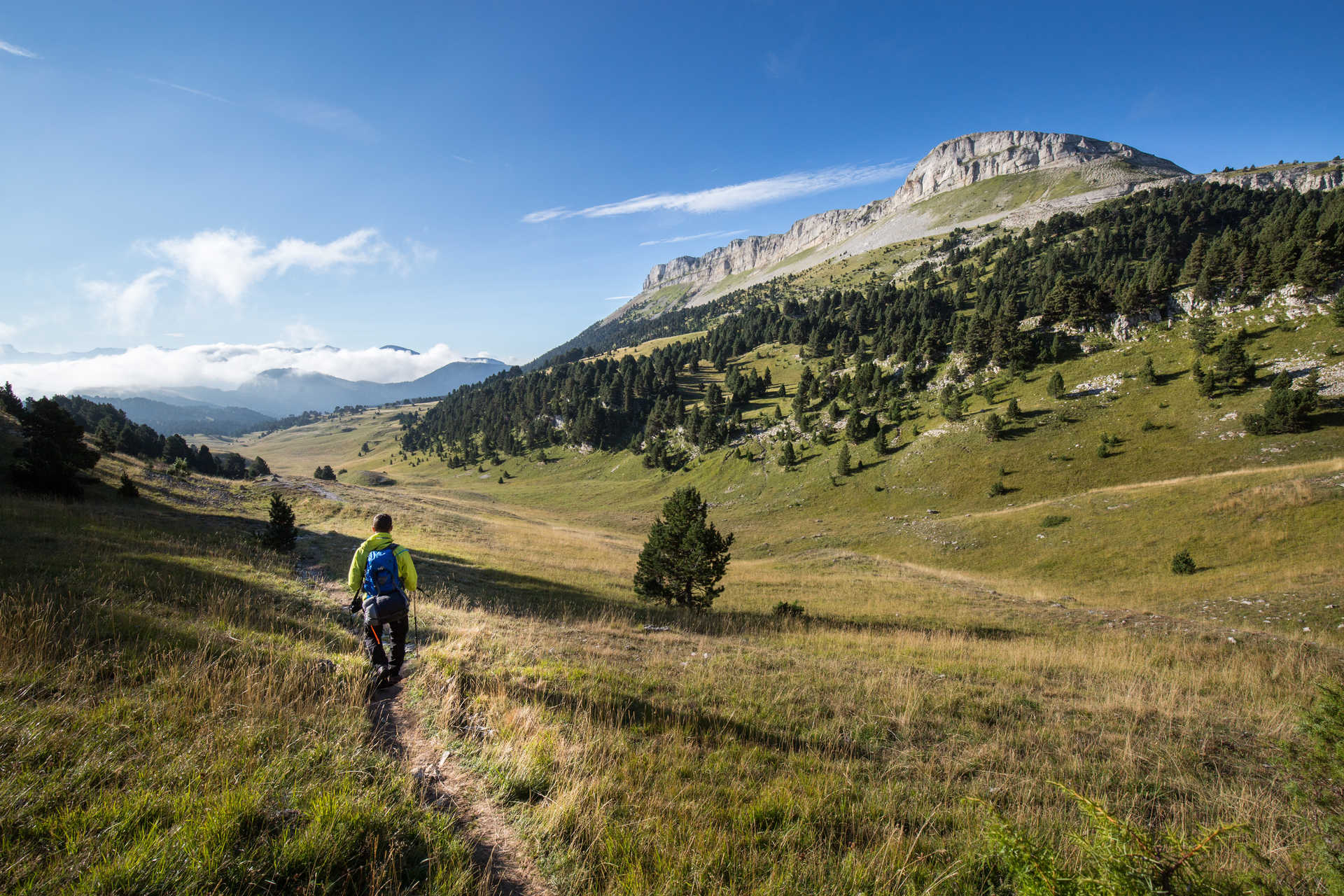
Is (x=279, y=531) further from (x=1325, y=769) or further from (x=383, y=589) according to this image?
(x=1325, y=769)

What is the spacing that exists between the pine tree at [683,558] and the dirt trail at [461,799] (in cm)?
1400

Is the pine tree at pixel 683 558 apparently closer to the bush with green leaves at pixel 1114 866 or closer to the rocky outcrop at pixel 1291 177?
the bush with green leaves at pixel 1114 866

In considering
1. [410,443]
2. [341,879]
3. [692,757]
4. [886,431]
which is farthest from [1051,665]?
[410,443]

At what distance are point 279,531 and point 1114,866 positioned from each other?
2766 centimetres

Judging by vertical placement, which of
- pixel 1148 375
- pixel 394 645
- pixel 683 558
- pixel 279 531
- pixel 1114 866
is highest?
pixel 1148 375

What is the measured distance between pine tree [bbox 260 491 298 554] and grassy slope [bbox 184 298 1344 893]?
204 centimetres

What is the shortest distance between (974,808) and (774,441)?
80.9 metres

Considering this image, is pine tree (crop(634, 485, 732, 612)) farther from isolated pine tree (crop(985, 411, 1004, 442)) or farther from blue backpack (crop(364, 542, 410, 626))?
isolated pine tree (crop(985, 411, 1004, 442))

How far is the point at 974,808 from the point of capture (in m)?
4.35

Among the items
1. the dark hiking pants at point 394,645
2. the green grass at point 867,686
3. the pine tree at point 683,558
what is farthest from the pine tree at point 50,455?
the dark hiking pants at point 394,645

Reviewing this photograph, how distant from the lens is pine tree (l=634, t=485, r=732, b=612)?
1948 centimetres

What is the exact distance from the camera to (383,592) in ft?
23.5

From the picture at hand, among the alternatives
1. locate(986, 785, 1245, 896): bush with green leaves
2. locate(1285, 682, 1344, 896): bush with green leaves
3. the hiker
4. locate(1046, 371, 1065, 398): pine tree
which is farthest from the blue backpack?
locate(1046, 371, 1065, 398): pine tree

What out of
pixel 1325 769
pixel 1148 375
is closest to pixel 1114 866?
pixel 1325 769
